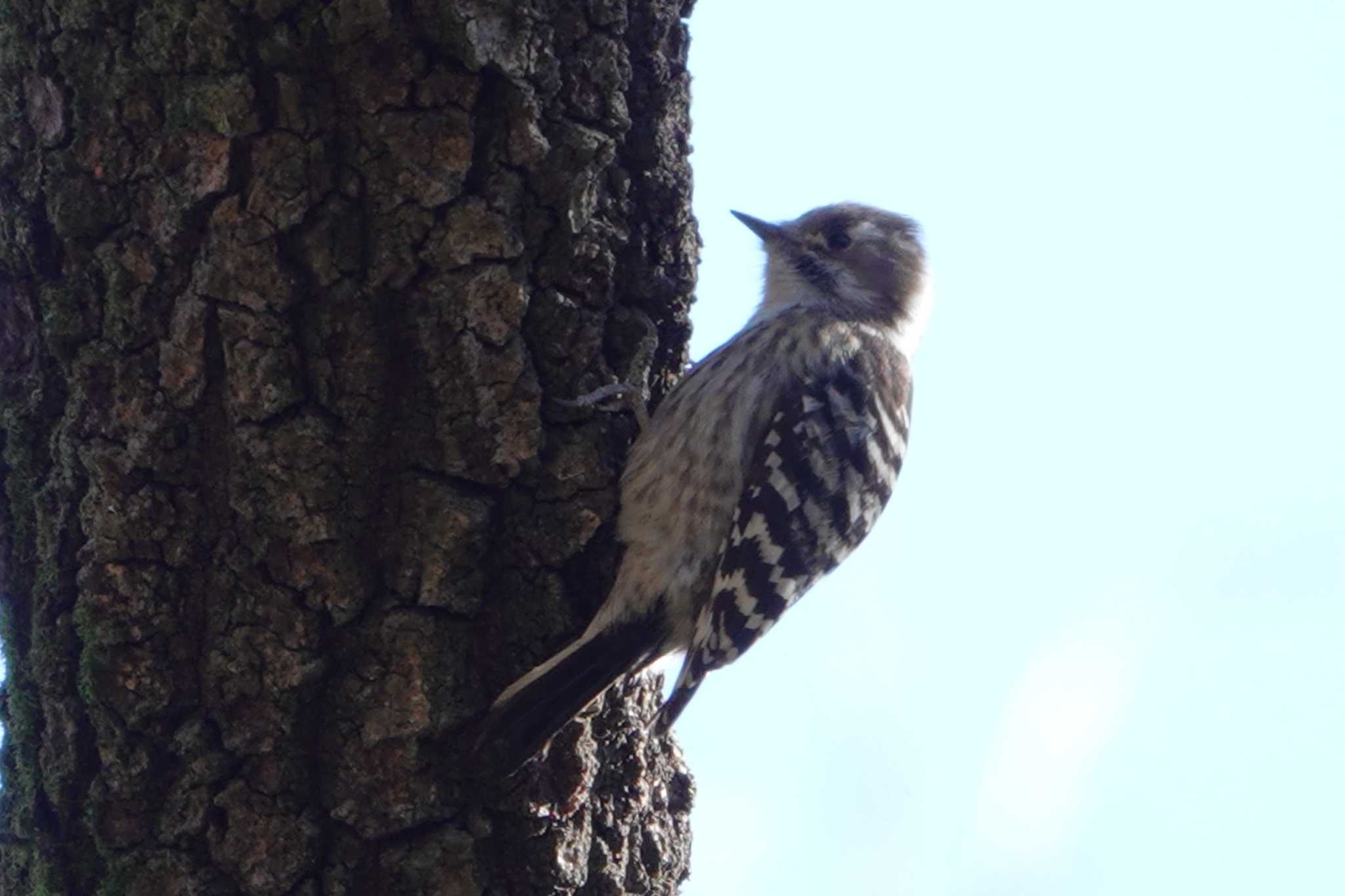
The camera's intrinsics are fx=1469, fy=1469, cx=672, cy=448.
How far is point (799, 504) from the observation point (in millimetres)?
3686

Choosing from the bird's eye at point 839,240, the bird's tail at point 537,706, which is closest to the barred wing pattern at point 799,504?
the bird's tail at point 537,706

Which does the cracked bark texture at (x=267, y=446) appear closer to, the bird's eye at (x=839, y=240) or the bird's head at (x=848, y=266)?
the bird's head at (x=848, y=266)

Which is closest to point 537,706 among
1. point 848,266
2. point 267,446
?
point 267,446

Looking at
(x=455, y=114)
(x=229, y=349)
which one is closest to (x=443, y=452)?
(x=229, y=349)

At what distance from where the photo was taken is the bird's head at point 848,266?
4625mm

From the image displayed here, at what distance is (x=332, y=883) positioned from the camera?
2621 mm

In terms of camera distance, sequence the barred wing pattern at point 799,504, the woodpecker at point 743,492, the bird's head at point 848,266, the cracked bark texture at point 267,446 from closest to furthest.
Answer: the cracked bark texture at point 267,446
the woodpecker at point 743,492
the barred wing pattern at point 799,504
the bird's head at point 848,266

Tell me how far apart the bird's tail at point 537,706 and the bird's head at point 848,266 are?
1.90 metres

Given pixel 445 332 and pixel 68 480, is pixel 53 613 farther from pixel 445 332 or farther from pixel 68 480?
pixel 445 332

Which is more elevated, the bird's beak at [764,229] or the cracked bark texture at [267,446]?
the bird's beak at [764,229]

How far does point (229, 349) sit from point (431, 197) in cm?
47

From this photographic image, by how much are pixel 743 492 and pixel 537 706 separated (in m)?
1.13

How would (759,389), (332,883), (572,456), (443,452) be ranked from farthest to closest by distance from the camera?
1. (759,389)
2. (572,456)
3. (443,452)
4. (332,883)

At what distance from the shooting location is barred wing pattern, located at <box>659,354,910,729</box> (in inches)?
137
